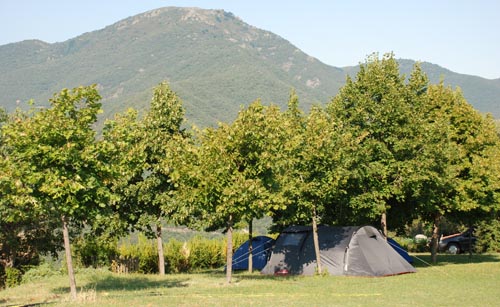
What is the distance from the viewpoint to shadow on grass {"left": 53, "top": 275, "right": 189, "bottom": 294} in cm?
2064

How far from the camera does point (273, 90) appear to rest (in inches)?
7037

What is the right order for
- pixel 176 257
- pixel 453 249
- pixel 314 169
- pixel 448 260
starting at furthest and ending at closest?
pixel 453 249
pixel 448 260
pixel 176 257
pixel 314 169

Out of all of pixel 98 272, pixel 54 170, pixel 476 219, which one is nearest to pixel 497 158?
pixel 476 219

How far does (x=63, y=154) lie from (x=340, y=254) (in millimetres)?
14459

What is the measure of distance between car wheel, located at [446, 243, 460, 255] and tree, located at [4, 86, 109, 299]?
3684cm

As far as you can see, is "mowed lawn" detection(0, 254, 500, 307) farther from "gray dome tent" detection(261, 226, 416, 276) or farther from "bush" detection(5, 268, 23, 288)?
"bush" detection(5, 268, 23, 288)

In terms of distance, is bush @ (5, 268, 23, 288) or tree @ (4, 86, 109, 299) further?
bush @ (5, 268, 23, 288)

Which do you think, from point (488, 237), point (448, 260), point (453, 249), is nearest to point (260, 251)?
point (448, 260)

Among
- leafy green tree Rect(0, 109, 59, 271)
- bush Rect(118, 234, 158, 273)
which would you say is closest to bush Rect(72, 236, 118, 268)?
bush Rect(118, 234, 158, 273)

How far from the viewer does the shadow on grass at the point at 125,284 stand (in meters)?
20.6

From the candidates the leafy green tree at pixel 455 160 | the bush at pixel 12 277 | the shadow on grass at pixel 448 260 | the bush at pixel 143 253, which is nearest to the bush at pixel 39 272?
Result: the bush at pixel 12 277

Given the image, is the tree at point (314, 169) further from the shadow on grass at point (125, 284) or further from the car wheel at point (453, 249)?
the car wheel at point (453, 249)

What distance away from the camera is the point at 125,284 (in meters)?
22.6

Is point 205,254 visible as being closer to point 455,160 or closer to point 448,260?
point 448,260
